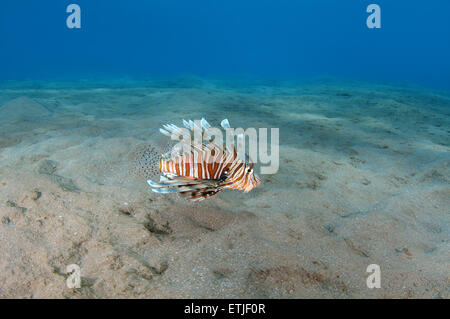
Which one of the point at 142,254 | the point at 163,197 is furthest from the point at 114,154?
the point at 142,254

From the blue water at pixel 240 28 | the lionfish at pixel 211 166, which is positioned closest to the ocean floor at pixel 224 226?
the lionfish at pixel 211 166

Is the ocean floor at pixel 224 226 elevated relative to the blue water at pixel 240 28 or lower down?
lower down

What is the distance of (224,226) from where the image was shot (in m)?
3.30

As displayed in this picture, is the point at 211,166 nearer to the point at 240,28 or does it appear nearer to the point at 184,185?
the point at 184,185

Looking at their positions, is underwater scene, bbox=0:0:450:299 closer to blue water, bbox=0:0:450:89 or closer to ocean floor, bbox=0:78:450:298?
ocean floor, bbox=0:78:450:298

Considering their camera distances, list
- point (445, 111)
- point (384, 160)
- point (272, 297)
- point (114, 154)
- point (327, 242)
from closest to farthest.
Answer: point (272, 297), point (327, 242), point (114, 154), point (384, 160), point (445, 111)

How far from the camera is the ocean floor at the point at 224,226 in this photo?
7.99 ft

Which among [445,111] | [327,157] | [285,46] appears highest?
[285,46]

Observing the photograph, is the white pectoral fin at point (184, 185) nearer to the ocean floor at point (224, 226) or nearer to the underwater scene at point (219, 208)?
the underwater scene at point (219, 208)

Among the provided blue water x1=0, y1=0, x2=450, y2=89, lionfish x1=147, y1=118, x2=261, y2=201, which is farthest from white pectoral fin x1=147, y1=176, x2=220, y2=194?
blue water x1=0, y1=0, x2=450, y2=89

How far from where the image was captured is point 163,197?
3.86 m

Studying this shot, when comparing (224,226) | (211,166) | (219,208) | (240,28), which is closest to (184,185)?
(211,166)

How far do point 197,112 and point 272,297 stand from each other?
748 centimetres

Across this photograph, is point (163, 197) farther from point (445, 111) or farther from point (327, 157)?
point (445, 111)
